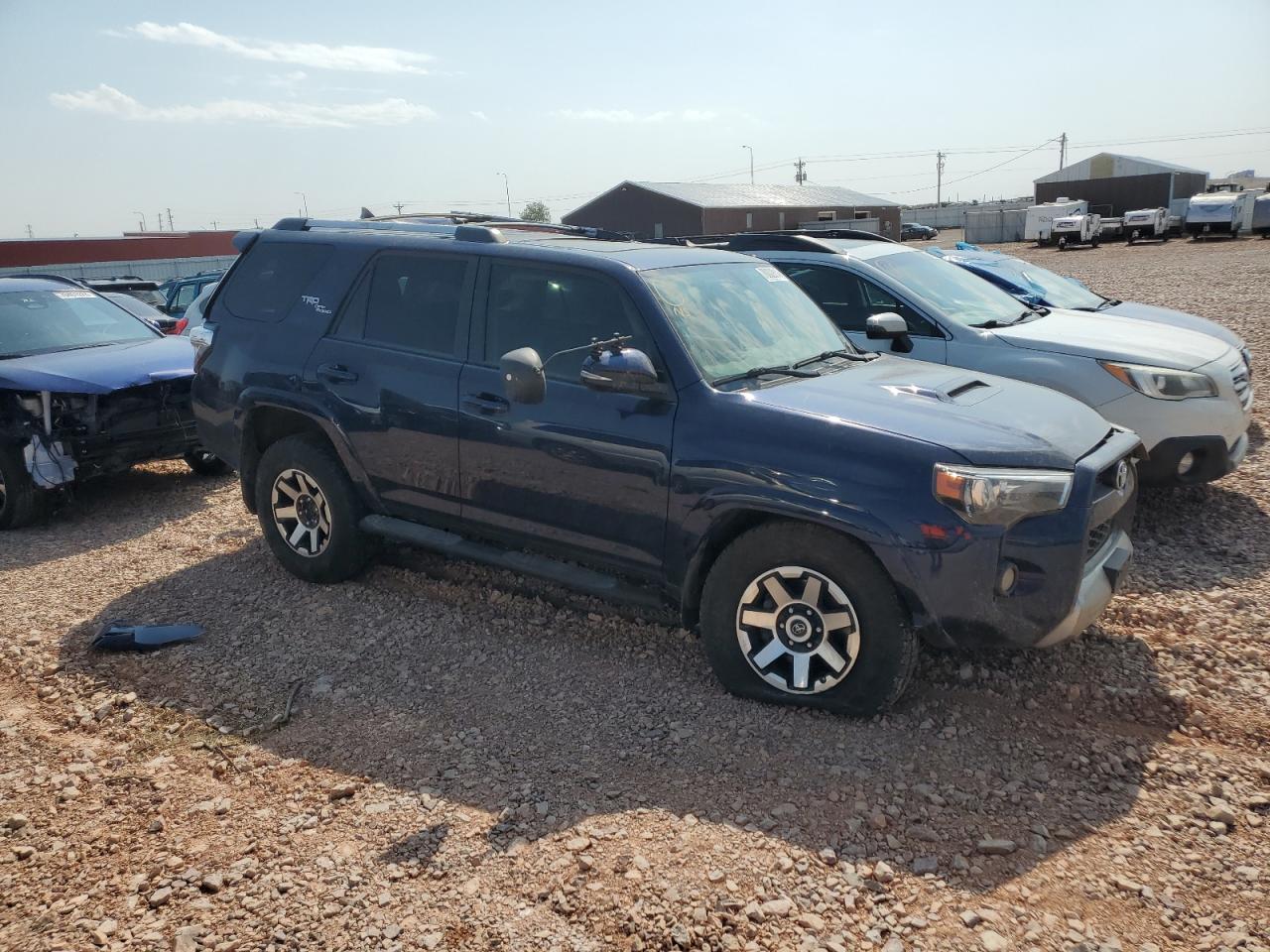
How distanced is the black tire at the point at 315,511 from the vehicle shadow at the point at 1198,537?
426 centimetres

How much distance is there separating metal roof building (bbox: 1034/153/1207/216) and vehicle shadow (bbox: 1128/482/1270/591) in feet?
193

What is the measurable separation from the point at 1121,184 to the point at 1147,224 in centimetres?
1785

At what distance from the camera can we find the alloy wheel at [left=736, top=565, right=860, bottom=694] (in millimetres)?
3680

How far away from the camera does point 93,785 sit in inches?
142

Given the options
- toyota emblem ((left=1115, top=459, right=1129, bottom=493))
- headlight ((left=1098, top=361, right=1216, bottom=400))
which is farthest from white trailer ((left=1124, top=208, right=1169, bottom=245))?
toyota emblem ((left=1115, top=459, right=1129, bottom=493))

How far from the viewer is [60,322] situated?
7.70 metres

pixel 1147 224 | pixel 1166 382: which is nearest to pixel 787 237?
pixel 1166 382

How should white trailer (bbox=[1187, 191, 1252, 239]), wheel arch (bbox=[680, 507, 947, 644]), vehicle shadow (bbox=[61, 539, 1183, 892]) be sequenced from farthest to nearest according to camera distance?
1. white trailer (bbox=[1187, 191, 1252, 239])
2. wheel arch (bbox=[680, 507, 947, 644])
3. vehicle shadow (bbox=[61, 539, 1183, 892])

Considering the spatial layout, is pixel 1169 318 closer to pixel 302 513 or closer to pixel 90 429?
pixel 302 513

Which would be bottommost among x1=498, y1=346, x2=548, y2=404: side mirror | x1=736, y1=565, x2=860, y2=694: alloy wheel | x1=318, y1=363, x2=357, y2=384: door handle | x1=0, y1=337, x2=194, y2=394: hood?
x1=736, y1=565, x2=860, y2=694: alloy wheel

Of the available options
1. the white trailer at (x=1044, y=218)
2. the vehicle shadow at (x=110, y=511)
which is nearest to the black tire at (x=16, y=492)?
the vehicle shadow at (x=110, y=511)

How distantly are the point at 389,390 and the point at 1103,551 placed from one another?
3.40 meters

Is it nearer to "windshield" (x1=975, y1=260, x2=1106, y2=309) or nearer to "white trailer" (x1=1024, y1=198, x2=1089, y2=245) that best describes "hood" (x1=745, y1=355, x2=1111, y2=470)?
"windshield" (x1=975, y1=260, x2=1106, y2=309)

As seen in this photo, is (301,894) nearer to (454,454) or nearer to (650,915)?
(650,915)
